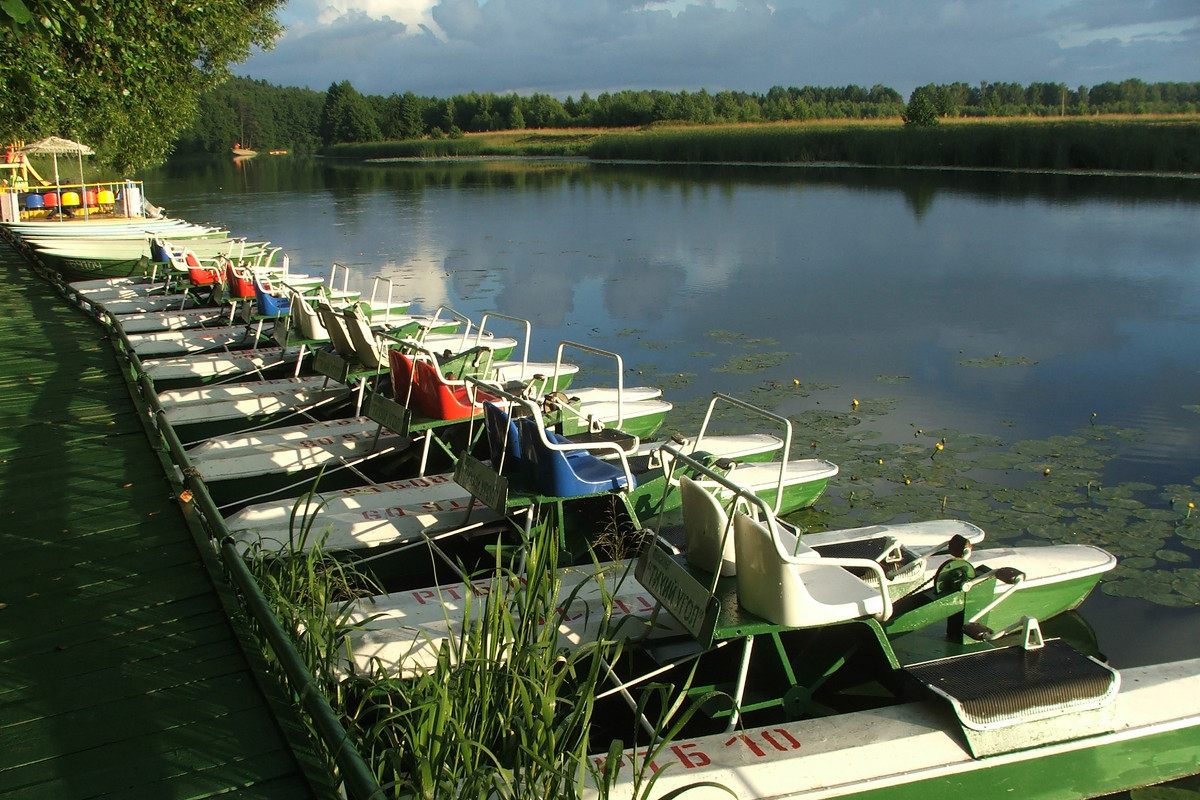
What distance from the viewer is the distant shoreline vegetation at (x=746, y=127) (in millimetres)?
38656

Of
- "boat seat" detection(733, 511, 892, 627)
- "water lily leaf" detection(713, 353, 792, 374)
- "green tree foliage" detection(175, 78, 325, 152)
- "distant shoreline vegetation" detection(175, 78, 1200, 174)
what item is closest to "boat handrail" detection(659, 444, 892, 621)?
"boat seat" detection(733, 511, 892, 627)

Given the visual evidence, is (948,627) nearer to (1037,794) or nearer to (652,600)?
(1037,794)

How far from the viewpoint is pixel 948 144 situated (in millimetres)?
42969

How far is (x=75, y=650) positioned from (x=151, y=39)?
13.0m

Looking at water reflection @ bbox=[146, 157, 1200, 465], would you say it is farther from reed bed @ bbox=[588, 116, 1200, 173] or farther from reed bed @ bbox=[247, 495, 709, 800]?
reed bed @ bbox=[247, 495, 709, 800]

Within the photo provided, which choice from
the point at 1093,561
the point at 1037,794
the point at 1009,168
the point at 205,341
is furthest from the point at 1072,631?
the point at 1009,168

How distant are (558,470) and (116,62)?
11.6 m

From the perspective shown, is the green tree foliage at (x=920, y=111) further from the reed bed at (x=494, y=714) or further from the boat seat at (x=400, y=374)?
the reed bed at (x=494, y=714)

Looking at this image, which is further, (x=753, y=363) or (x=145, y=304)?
(x=145, y=304)

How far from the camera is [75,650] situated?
381cm

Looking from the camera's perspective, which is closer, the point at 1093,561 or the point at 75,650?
the point at 75,650

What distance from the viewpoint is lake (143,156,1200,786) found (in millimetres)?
7629

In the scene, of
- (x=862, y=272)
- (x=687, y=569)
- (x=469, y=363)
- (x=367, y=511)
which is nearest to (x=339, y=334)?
(x=469, y=363)

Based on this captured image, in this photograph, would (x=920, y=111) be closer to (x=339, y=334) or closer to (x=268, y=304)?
(x=268, y=304)
